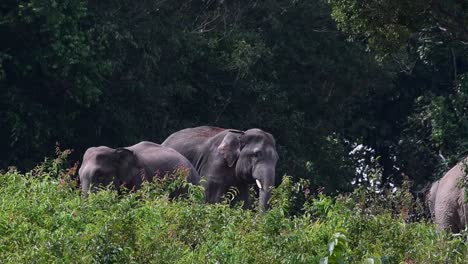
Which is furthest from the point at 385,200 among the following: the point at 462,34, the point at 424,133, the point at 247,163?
the point at 424,133

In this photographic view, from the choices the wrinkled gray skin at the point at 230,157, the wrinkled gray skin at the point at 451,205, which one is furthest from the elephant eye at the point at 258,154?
the wrinkled gray skin at the point at 451,205

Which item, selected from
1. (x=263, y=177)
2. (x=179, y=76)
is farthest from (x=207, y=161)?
(x=179, y=76)

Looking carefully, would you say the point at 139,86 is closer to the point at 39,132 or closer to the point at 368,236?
the point at 39,132

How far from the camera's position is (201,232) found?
11.0 metres

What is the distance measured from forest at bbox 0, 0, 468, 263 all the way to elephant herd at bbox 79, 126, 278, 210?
2.14 ft

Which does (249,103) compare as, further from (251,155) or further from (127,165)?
(127,165)

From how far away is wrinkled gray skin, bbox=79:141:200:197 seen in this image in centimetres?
1519

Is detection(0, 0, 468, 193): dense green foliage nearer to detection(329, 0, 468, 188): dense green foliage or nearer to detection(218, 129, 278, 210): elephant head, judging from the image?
detection(329, 0, 468, 188): dense green foliage

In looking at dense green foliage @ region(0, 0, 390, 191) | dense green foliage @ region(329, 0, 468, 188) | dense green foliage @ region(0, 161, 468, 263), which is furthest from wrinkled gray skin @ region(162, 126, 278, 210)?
dense green foliage @ region(0, 161, 468, 263)

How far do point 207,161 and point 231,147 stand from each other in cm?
48

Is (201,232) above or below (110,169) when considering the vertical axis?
above

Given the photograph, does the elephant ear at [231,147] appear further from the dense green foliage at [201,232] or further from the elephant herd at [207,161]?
the dense green foliage at [201,232]

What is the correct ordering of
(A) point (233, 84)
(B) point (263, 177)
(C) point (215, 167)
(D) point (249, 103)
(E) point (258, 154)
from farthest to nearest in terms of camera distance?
1. (D) point (249, 103)
2. (A) point (233, 84)
3. (C) point (215, 167)
4. (E) point (258, 154)
5. (B) point (263, 177)

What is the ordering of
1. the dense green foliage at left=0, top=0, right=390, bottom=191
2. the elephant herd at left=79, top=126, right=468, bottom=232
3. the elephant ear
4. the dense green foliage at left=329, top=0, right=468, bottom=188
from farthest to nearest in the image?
the dense green foliage at left=329, top=0, right=468, bottom=188
the dense green foliage at left=0, top=0, right=390, bottom=191
the elephant ear
the elephant herd at left=79, top=126, right=468, bottom=232
